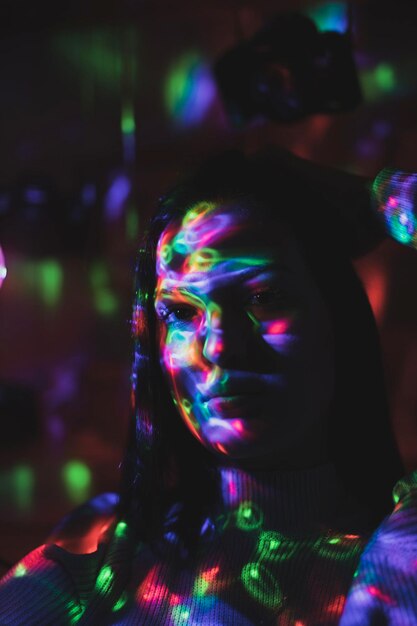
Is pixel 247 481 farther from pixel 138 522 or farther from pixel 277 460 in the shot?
pixel 138 522

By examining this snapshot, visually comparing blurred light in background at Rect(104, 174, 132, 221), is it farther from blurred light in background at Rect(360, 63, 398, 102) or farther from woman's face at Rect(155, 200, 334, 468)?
woman's face at Rect(155, 200, 334, 468)

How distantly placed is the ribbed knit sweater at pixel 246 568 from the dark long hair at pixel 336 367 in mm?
50

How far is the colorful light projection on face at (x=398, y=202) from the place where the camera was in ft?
3.00

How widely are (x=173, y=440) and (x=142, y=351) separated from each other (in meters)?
0.15

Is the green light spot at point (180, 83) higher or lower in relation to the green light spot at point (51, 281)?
higher

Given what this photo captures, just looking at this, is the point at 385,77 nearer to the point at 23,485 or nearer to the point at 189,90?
the point at 189,90

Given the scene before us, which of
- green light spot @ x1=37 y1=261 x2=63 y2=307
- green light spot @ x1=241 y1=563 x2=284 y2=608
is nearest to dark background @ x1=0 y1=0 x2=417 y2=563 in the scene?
green light spot @ x1=37 y1=261 x2=63 y2=307

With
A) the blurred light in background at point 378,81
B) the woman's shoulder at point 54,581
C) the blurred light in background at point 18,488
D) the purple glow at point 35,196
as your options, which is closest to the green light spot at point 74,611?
the woman's shoulder at point 54,581

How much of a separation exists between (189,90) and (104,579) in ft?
3.90

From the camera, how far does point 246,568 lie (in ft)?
2.87

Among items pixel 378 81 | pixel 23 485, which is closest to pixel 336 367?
pixel 378 81

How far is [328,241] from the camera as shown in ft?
3.17

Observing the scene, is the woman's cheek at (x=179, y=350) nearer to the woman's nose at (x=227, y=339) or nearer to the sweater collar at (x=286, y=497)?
the woman's nose at (x=227, y=339)

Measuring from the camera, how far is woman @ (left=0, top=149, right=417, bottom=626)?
0.85 meters
